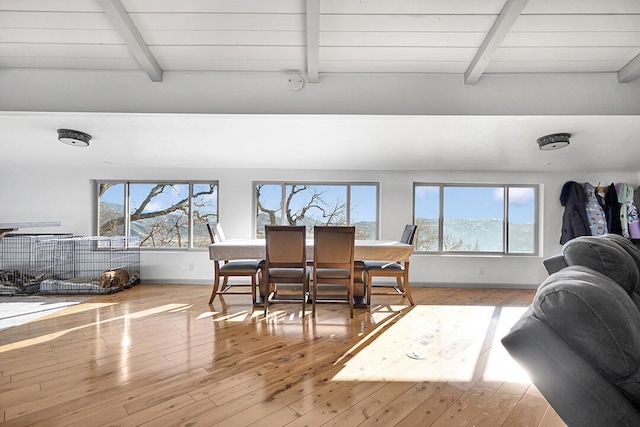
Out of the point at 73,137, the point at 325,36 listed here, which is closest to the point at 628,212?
the point at 325,36

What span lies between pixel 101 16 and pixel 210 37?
0.60 metres

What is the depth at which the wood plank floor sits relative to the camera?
1.48 metres

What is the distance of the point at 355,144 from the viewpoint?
3.60m

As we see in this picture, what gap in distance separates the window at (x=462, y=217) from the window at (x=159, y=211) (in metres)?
Result: 3.28

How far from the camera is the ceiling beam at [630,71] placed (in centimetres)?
204

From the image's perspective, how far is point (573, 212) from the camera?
407 cm

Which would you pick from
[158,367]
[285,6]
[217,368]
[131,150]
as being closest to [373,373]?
[217,368]

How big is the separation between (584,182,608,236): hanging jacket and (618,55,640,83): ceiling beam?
2.53 m

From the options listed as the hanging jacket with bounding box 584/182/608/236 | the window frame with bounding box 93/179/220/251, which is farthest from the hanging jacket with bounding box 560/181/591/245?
the window frame with bounding box 93/179/220/251

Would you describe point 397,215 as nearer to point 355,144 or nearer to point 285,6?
point 355,144

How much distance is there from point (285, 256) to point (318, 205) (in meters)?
1.66

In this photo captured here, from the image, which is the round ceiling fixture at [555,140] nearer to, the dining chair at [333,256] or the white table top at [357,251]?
the white table top at [357,251]

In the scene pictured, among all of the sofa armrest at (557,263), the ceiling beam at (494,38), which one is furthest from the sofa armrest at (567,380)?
the ceiling beam at (494,38)

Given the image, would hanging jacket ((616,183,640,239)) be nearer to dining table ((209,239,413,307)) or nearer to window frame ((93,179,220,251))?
dining table ((209,239,413,307))
